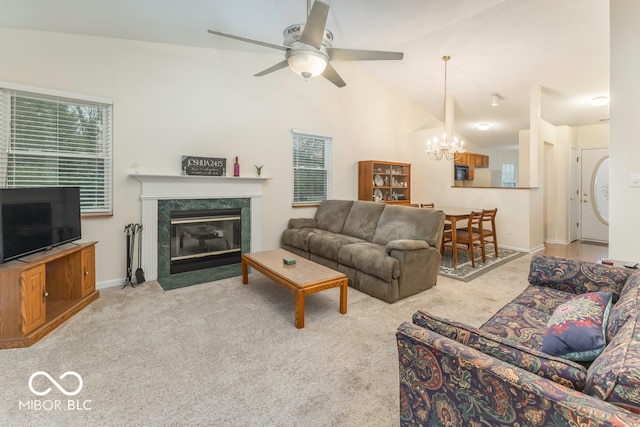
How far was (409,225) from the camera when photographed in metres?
3.77

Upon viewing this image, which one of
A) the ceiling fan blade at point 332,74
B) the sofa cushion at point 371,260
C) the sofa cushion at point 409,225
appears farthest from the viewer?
the sofa cushion at point 409,225

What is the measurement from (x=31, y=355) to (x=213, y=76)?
11.8ft

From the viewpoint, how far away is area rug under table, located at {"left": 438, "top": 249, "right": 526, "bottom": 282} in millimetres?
4125

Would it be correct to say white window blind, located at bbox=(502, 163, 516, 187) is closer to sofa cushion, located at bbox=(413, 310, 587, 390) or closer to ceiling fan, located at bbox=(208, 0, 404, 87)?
ceiling fan, located at bbox=(208, 0, 404, 87)

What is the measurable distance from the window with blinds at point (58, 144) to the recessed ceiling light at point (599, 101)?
7.43 metres

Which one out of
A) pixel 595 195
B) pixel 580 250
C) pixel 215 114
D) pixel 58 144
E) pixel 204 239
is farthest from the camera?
pixel 595 195

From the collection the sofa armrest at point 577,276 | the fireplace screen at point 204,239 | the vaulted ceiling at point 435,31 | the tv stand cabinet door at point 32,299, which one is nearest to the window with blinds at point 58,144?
the vaulted ceiling at point 435,31

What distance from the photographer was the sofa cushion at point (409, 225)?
3561mm

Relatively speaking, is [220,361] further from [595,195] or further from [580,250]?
[595,195]

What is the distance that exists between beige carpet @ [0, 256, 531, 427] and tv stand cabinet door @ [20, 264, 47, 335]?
7.2 inches

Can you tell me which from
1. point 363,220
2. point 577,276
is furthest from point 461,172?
point 577,276

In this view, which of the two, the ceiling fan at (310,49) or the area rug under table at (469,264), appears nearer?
the ceiling fan at (310,49)

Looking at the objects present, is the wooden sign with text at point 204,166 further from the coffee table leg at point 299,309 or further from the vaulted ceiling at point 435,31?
the coffee table leg at point 299,309

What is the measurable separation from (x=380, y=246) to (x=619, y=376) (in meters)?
3.00
